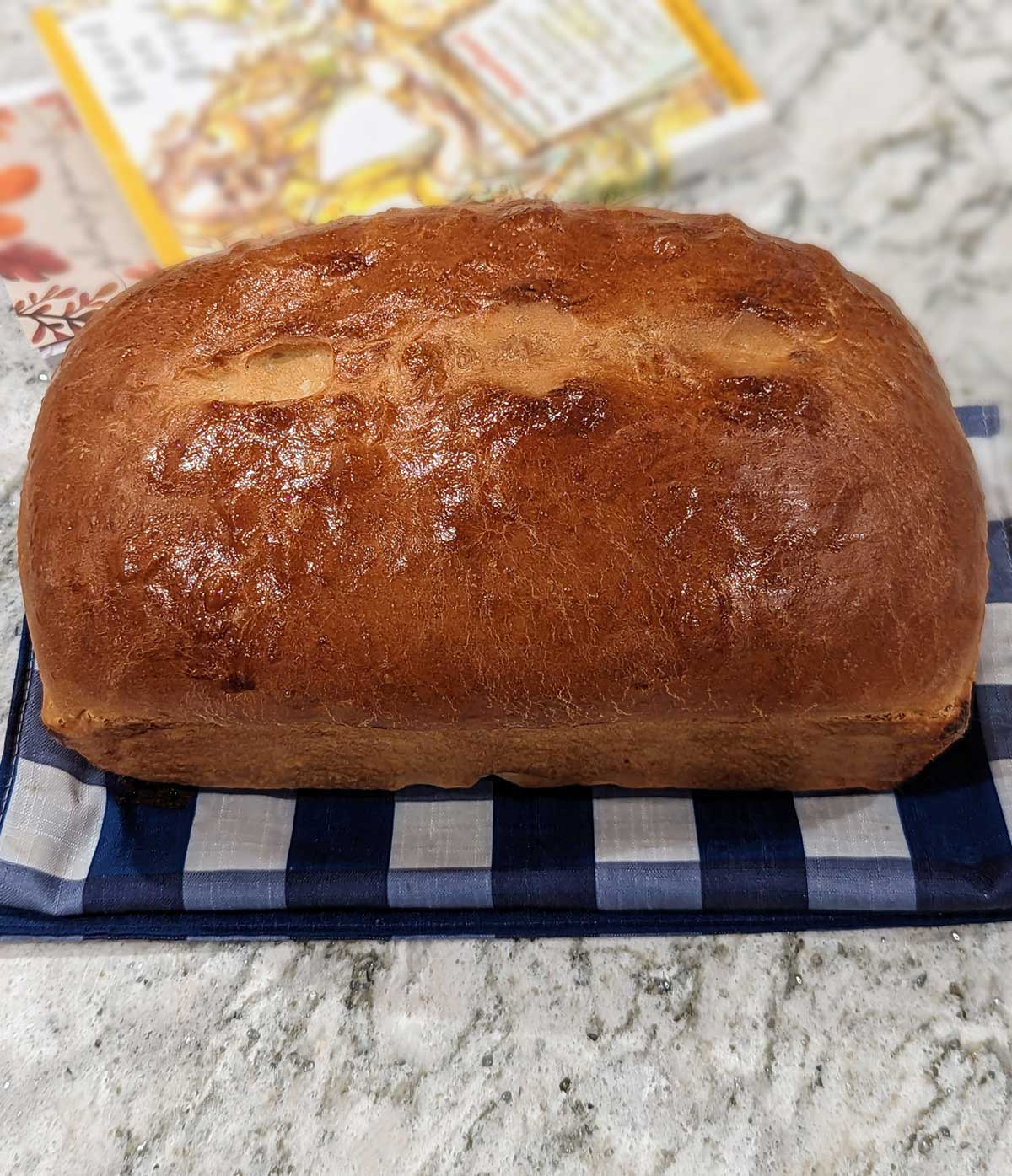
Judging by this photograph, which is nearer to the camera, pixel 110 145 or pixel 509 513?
pixel 509 513

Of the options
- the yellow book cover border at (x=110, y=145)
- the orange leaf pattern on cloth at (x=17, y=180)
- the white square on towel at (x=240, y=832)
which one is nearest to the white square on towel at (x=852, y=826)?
the white square on towel at (x=240, y=832)

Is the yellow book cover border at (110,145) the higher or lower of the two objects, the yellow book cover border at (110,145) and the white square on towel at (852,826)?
the higher

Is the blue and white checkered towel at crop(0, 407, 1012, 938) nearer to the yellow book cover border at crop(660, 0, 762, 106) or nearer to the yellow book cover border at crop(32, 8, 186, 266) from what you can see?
the yellow book cover border at crop(32, 8, 186, 266)

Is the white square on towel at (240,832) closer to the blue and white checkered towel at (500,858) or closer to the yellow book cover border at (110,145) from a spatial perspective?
the blue and white checkered towel at (500,858)

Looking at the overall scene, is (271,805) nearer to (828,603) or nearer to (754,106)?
(828,603)

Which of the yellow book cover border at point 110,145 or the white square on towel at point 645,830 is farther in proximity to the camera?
the yellow book cover border at point 110,145

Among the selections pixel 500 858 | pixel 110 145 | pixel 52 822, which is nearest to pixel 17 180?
pixel 110 145

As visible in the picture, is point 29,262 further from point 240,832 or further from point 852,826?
point 852,826
